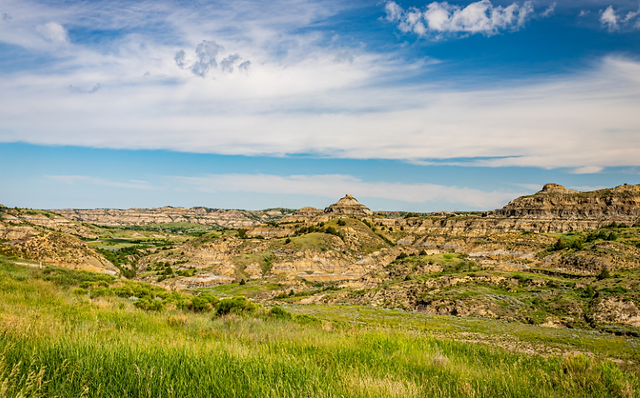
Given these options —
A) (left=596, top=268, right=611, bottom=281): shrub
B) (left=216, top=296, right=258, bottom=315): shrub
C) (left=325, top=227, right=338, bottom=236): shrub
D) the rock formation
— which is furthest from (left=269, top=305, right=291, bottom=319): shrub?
the rock formation

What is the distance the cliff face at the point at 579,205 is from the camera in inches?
4080

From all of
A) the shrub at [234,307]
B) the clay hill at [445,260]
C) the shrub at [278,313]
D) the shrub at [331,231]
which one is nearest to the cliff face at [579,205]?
the clay hill at [445,260]

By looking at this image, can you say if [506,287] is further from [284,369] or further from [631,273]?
[284,369]

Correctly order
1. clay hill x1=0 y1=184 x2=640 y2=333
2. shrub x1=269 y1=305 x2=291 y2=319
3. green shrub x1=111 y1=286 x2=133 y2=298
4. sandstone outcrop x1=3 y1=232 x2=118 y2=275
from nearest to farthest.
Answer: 1. green shrub x1=111 y1=286 x2=133 y2=298
2. shrub x1=269 y1=305 x2=291 y2=319
3. clay hill x1=0 y1=184 x2=640 y2=333
4. sandstone outcrop x1=3 y1=232 x2=118 y2=275

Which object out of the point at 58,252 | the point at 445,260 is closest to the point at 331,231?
the point at 445,260

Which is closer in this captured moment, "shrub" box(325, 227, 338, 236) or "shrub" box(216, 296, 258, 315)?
"shrub" box(216, 296, 258, 315)

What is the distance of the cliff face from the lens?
340 ft

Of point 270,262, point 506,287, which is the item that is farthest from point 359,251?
point 506,287

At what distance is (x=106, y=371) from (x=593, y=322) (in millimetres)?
57637

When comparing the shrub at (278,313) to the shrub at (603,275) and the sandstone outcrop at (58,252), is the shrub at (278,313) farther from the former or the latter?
the shrub at (603,275)

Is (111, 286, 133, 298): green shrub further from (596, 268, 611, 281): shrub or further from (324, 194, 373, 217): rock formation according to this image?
(324, 194, 373, 217): rock formation

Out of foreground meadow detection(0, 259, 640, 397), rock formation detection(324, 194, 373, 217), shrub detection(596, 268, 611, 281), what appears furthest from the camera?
rock formation detection(324, 194, 373, 217)

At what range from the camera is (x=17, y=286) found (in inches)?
567

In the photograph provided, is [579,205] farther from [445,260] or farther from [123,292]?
[123,292]
